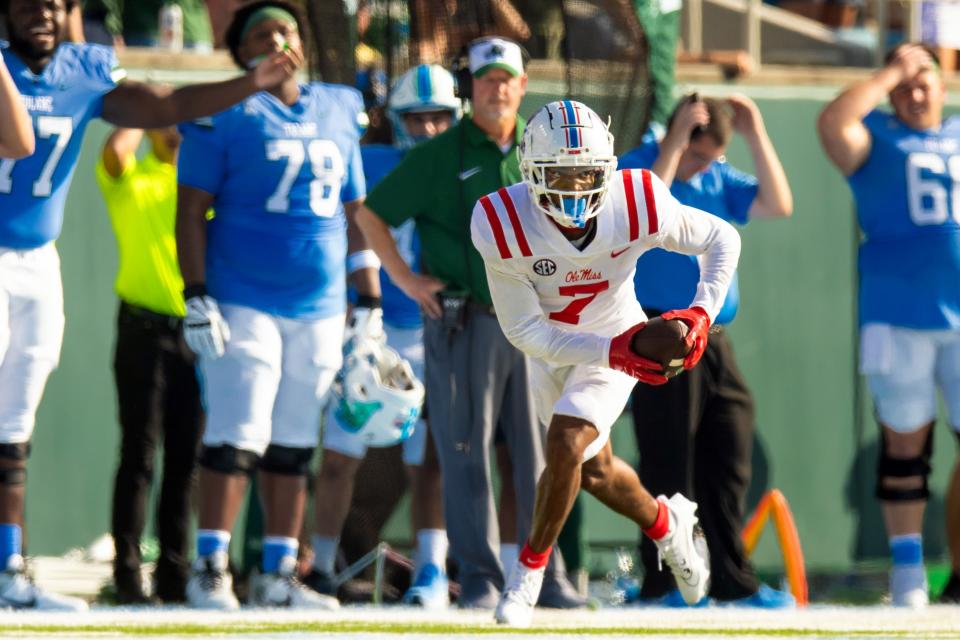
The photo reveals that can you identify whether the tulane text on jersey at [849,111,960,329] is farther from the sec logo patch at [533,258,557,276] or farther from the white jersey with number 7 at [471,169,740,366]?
the sec logo patch at [533,258,557,276]

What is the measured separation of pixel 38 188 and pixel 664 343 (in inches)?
94.9

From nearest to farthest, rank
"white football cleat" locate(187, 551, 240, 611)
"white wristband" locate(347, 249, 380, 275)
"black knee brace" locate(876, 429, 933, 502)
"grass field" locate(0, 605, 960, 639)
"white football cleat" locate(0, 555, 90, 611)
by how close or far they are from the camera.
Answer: "grass field" locate(0, 605, 960, 639) < "white football cleat" locate(0, 555, 90, 611) < "white football cleat" locate(187, 551, 240, 611) < "white wristband" locate(347, 249, 380, 275) < "black knee brace" locate(876, 429, 933, 502)

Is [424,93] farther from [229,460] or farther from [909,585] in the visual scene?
[909,585]

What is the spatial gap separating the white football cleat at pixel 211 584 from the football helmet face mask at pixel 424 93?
2121mm

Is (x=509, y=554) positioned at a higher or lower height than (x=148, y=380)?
lower

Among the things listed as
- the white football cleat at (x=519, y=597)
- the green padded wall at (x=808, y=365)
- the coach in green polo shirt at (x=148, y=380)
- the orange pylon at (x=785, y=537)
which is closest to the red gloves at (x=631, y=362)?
Result: the white football cleat at (x=519, y=597)

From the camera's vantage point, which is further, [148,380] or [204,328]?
[148,380]

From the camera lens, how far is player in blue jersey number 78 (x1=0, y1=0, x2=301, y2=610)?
6.79 m

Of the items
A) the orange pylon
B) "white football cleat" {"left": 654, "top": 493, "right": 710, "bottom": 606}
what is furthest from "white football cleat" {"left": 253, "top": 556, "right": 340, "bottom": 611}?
the orange pylon

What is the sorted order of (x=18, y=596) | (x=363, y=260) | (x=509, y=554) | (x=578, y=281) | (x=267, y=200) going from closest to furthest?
1. (x=578, y=281)
2. (x=18, y=596)
3. (x=267, y=200)
4. (x=509, y=554)
5. (x=363, y=260)

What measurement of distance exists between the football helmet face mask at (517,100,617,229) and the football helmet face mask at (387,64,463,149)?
1854 mm

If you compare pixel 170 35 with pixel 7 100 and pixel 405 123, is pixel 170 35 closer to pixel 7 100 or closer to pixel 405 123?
pixel 405 123

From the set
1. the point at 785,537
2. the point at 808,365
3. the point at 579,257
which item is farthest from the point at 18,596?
the point at 808,365

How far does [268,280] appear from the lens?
23.9ft
